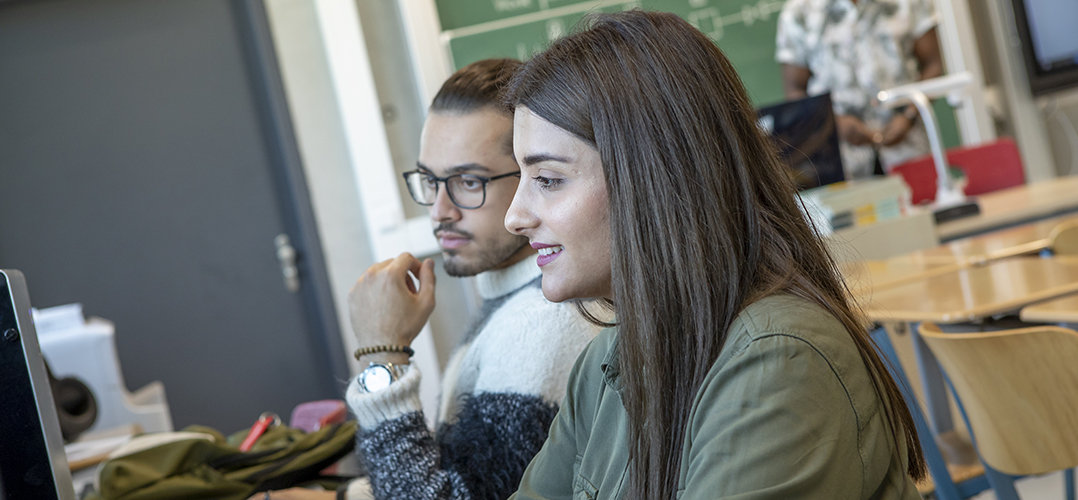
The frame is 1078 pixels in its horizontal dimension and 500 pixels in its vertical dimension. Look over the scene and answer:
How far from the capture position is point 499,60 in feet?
4.43

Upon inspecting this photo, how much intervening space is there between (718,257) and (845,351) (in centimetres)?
12

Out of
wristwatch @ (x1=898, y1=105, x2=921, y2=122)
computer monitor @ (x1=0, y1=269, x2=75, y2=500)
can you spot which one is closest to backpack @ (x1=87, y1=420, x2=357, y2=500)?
computer monitor @ (x1=0, y1=269, x2=75, y2=500)

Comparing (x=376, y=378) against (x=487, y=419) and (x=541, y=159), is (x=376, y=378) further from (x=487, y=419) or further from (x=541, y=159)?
(x=541, y=159)

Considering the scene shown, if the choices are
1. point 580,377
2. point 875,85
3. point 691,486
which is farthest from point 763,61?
point 691,486

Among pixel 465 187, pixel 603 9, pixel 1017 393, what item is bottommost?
pixel 1017 393

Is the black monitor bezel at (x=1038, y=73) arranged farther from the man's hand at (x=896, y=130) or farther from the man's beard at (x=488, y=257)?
the man's beard at (x=488, y=257)

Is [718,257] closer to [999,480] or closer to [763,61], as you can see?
[999,480]

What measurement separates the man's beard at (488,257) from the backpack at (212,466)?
13.8 inches

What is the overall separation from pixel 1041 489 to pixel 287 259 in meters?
2.88

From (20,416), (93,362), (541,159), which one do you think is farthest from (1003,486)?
(93,362)

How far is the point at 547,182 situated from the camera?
802mm

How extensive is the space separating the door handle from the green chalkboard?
3.53ft

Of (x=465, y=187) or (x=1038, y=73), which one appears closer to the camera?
(x=465, y=187)

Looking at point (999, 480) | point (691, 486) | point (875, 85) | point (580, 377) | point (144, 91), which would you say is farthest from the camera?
point (875, 85)
